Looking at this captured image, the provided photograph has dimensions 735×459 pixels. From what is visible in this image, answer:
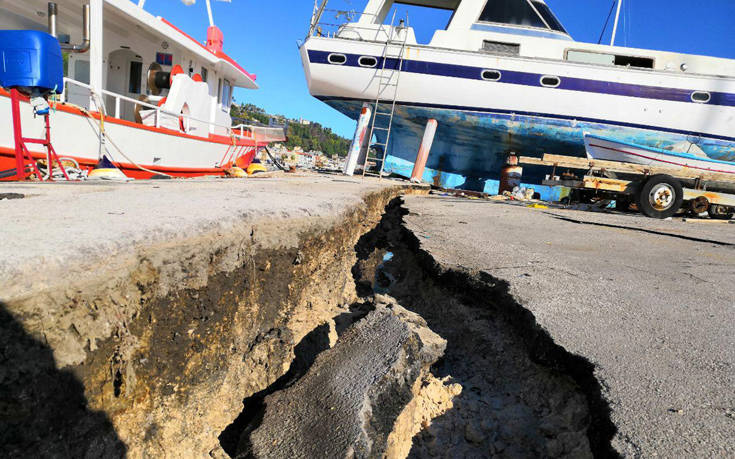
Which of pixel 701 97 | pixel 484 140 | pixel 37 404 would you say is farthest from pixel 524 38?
pixel 37 404

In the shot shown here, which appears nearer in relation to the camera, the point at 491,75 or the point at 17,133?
the point at 17,133

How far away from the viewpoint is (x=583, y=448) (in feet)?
3.89

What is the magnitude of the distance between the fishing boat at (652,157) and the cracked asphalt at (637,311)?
4552mm

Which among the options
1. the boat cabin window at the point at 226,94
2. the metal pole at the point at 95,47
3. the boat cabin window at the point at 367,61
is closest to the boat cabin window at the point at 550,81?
the boat cabin window at the point at 367,61

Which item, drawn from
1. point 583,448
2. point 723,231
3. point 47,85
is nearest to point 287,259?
point 583,448

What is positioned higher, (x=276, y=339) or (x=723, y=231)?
(x=723, y=231)

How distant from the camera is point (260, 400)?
5.89 ft

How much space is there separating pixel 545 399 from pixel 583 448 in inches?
13.6

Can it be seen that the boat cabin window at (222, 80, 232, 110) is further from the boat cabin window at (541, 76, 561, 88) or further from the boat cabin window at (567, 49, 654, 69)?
the boat cabin window at (567, 49, 654, 69)

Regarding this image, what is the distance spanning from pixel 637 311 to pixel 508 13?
31.6 ft

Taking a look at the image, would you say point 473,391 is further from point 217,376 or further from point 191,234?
point 191,234

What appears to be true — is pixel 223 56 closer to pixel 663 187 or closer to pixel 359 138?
pixel 359 138

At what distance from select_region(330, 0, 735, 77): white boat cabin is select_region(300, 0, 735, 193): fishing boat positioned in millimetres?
23

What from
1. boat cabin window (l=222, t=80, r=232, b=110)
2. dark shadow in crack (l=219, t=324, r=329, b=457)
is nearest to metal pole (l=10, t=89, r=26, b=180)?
dark shadow in crack (l=219, t=324, r=329, b=457)
